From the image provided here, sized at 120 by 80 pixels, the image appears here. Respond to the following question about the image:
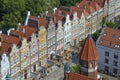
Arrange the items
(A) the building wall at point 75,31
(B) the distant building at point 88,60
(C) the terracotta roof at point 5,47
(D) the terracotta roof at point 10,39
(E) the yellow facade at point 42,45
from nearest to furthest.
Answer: (B) the distant building at point 88,60 → (C) the terracotta roof at point 5,47 → (D) the terracotta roof at point 10,39 → (E) the yellow facade at point 42,45 → (A) the building wall at point 75,31

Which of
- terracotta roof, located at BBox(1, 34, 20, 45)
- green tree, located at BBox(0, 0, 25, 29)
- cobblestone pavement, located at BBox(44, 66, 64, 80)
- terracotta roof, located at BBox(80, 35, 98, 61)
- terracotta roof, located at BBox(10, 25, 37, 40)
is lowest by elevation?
cobblestone pavement, located at BBox(44, 66, 64, 80)

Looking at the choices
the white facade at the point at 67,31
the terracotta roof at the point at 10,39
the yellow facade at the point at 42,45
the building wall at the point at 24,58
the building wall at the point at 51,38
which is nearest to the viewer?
the building wall at the point at 24,58

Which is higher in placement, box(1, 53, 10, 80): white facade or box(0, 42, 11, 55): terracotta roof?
box(0, 42, 11, 55): terracotta roof

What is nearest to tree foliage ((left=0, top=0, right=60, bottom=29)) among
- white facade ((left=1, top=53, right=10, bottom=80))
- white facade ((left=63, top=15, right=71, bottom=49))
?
white facade ((left=63, top=15, right=71, bottom=49))

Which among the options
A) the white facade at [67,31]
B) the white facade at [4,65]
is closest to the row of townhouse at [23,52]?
the white facade at [4,65]

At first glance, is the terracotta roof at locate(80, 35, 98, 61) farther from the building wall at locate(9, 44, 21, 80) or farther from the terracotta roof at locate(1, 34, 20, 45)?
the terracotta roof at locate(1, 34, 20, 45)

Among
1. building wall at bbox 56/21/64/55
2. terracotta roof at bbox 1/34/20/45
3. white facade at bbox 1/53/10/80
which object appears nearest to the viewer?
white facade at bbox 1/53/10/80

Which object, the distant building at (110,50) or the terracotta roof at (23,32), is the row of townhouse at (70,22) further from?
the distant building at (110,50)

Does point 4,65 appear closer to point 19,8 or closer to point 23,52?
point 23,52
